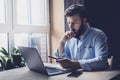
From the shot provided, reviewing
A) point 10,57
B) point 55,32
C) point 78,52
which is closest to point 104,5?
point 55,32

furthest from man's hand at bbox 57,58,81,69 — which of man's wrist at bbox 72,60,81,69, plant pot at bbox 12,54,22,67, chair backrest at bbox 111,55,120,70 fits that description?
plant pot at bbox 12,54,22,67

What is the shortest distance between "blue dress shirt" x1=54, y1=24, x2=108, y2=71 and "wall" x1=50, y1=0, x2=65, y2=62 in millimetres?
854

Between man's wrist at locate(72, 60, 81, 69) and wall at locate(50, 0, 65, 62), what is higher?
wall at locate(50, 0, 65, 62)

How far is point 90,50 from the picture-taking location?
207 cm

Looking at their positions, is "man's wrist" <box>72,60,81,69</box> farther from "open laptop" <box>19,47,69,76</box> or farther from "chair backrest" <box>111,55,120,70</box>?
"chair backrest" <box>111,55,120,70</box>

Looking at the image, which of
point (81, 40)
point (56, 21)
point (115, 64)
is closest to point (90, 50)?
point (81, 40)

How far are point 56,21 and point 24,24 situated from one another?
0.56 m

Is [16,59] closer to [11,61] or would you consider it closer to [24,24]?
[11,61]

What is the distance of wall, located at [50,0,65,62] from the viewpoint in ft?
10.4

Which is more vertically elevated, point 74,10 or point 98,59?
point 74,10

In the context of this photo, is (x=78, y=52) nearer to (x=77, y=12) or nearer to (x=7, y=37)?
(x=77, y=12)

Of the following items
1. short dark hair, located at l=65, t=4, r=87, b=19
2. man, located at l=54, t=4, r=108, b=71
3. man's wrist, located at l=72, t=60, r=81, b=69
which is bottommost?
man's wrist, located at l=72, t=60, r=81, b=69

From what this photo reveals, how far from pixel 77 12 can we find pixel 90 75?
76 centimetres

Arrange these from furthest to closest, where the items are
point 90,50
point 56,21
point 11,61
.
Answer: point 56,21 < point 11,61 < point 90,50
